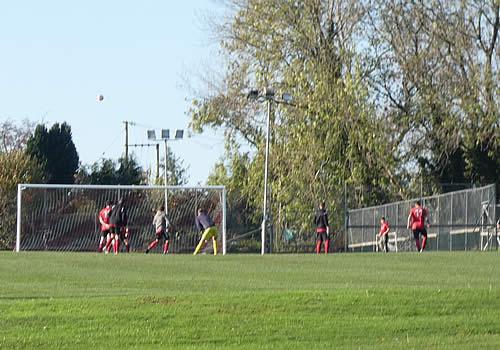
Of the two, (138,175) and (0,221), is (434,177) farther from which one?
(138,175)

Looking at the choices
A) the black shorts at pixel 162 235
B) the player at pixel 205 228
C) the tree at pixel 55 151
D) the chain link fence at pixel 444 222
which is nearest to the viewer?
the player at pixel 205 228

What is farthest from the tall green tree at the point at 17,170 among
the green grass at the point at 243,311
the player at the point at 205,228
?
the green grass at the point at 243,311

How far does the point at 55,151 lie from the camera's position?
238ft

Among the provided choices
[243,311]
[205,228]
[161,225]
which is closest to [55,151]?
[161,225]

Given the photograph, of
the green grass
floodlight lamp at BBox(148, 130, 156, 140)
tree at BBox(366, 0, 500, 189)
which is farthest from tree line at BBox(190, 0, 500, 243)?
the green grass

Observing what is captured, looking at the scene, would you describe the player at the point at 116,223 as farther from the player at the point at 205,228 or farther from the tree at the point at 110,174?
the tree at the point at 110,174

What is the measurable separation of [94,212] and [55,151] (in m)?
26.2

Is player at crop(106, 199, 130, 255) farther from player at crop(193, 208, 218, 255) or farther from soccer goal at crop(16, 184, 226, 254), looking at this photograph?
soccer goal at crop(16, 184, 226, 254)

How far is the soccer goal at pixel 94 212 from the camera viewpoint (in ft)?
150

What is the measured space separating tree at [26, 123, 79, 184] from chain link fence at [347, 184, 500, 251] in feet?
71.8

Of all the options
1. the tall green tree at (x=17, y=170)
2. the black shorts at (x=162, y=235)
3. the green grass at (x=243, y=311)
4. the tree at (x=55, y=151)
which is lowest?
the green grass at (x=243, y=311)

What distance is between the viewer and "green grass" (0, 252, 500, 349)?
633 inches

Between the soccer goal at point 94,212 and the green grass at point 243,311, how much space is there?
18181 millimetres

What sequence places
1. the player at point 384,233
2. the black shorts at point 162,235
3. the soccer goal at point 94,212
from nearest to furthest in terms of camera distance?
the black shorts at point 162,235
the soccer goal at point 94,212
the player at point 384,233
